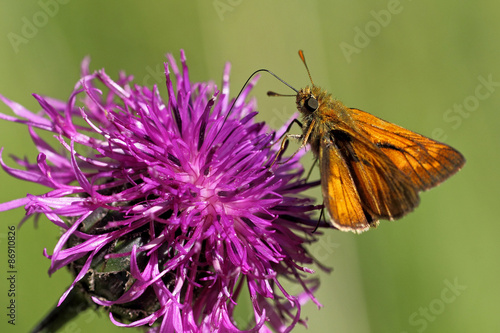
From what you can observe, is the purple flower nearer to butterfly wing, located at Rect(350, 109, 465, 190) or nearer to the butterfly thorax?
the butterfly thorax

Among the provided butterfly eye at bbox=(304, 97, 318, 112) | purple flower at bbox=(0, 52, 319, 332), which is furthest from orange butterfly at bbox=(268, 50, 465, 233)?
purple flower at bbox=(0, 52, 319, 332)

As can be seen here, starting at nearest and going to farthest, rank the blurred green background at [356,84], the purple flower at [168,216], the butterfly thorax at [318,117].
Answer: the purple flower at [168,216] → the butterfly thorax at [318,117] → the blurred green background at [356,84]

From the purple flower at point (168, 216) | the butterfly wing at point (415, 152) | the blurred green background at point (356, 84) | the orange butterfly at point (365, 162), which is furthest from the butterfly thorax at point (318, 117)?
the blurred green background at point (356, 84)

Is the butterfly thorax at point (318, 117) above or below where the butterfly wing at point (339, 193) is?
above

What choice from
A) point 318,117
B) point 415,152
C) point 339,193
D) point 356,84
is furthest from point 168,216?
point 356,84

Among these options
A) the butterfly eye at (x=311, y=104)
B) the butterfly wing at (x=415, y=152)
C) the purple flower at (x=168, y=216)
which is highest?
the butterfly eye at (x=311, y=104)

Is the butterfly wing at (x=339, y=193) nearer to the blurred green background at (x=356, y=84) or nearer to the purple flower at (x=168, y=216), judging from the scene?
the purple flower at (x=168, y=216)

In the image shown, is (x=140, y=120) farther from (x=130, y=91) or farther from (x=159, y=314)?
(x=159, y=314)

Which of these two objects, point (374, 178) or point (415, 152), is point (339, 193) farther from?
point (415, 152)
